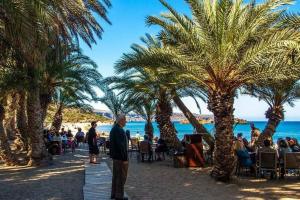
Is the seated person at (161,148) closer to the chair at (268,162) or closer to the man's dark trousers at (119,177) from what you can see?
the chair at (268,162)

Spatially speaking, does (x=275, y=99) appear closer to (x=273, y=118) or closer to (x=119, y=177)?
(x=273, y=118)

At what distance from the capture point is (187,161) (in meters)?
15.2

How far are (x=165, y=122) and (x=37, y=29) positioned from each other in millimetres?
11683

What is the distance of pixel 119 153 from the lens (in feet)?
25.5

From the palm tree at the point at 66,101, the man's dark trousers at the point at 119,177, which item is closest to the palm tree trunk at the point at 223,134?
the man's dark trousers at the point at 119,177

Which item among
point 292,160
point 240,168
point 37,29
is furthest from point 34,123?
point 292,160

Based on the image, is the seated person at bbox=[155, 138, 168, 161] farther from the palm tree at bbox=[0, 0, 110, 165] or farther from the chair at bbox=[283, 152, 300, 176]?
the chair at bbox=[283, 152, 300, 176]

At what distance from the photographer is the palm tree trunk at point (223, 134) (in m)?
11.8

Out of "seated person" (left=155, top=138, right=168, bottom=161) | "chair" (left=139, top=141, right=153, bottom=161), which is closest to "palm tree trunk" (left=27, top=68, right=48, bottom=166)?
"chair" (left=139, top=141, right=153, bottom=161)

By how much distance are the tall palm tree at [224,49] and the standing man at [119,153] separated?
4408 mm

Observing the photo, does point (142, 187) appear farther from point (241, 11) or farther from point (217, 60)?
point (241, 11)

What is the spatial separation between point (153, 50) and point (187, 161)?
465 cm

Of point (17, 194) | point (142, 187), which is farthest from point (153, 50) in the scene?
point (17, 194)

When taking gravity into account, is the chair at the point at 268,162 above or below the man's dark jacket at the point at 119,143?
below
